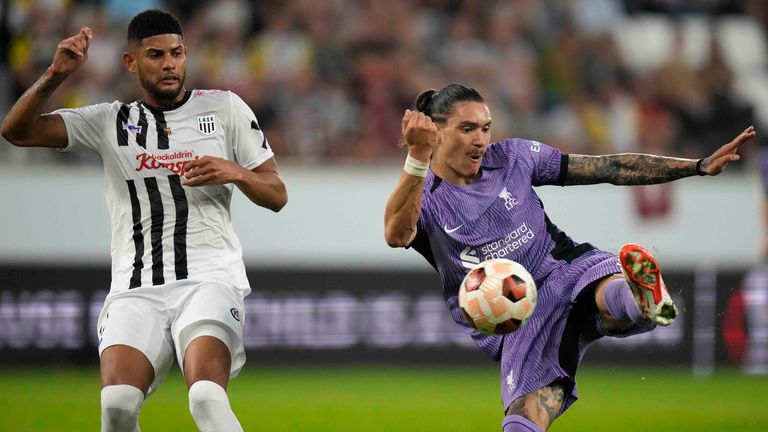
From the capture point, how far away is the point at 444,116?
21.2ft

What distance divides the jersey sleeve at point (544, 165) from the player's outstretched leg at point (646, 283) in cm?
86

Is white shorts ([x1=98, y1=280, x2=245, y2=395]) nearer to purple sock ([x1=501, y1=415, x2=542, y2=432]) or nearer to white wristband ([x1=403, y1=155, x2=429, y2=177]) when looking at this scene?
white wristband ([x1=403, y1=155, x2=429, y2=177])

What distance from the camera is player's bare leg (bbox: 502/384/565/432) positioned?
6012mm

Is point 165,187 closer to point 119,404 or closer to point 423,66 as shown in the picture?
point 119,404

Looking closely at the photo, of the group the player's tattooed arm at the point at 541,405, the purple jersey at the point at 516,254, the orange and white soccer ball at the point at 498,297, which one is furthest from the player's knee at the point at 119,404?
the player's tattooed arm at the point at 541,405

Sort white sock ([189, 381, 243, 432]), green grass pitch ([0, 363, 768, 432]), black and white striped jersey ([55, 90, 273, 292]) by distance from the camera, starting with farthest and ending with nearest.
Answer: green grass pitch ([0, 363, 768, 432]) < black and white striped jersey ([55, 90, 273, 292]) < white sock ([189, 381, 243, 432])

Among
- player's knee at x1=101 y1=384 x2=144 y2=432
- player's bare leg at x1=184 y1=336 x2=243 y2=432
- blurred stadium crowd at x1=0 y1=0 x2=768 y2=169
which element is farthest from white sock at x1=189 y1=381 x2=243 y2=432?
blurred stadium crowd at x1=0 y1=0 x2=768 y2=169

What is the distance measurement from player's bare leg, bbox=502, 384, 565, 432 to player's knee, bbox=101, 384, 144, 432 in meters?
1.83

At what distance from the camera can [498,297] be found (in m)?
5.85

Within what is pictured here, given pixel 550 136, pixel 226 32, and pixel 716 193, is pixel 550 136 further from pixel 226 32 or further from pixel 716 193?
pixel 226 32

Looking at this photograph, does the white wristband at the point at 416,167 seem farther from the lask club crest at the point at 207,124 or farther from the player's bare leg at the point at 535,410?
the player's bare leg at the point at 535,410

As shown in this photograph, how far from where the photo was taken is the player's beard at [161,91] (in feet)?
20.5

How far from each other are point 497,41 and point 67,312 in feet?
20.7

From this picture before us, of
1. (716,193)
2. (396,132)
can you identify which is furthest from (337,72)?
(716,193)
